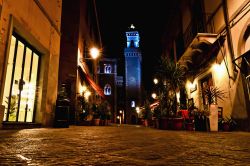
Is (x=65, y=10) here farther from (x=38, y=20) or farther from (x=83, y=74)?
(x=38, y=20)

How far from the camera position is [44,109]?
800cm

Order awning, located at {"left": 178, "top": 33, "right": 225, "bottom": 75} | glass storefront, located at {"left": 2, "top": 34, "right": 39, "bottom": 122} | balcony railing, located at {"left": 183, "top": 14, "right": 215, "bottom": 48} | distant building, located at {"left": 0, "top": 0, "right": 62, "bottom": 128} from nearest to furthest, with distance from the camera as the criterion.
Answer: distant building, located at {"left": 0, "top": 0, "right": 62, "bottom": 128} < glass storefront, located at {"left": 2, "top": 34, "right": 39, "bottom": 122} < awning, located at {"left": 178, "top": 33, "right": 225, "bottom": 75} < balcony railing, located at {"left": 183, "top": 14, "right": 215, "bottom": 48}

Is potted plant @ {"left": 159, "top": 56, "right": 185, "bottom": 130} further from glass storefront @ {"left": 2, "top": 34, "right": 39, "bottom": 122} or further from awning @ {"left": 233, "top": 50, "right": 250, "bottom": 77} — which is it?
glass storefront @ {"left": 2, "top": 34, "right": 39, "bottom": 122}

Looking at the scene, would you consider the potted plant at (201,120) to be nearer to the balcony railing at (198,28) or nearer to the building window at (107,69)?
the balcony railing at (198,28)

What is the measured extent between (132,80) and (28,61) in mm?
35505

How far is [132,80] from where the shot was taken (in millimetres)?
42812

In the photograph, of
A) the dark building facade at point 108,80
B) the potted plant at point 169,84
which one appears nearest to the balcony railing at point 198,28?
the potted plant at point 169,84

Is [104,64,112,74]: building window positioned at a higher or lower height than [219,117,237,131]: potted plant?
higher

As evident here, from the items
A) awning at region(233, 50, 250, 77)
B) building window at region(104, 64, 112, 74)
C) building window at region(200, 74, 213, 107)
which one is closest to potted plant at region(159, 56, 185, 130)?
building window at region(200, 74, 213, 107)

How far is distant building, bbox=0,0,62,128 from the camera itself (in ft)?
18.9

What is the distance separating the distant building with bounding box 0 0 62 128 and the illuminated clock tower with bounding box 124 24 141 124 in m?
32.1

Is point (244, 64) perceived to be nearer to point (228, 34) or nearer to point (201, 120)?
point (228, 34)

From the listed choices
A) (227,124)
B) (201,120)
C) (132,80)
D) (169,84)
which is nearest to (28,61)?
(169,84)

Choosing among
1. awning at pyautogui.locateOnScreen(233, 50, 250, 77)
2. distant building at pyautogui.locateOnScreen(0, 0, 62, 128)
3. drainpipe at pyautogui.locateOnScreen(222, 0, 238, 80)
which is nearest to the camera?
distant building at pyautogui.locateOnScreen(0, 0, 62, 128)
